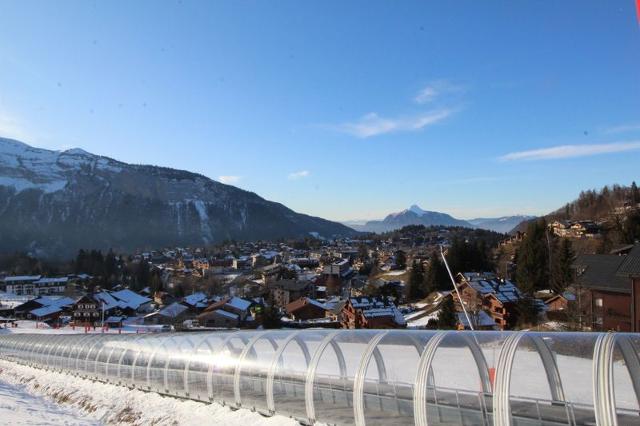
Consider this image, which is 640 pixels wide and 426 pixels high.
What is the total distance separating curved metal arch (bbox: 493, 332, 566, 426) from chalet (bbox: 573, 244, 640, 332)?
21.1 meters

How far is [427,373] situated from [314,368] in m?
2.98

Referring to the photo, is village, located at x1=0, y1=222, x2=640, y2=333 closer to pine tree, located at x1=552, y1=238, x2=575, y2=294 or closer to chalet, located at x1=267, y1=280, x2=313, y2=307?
chalet, located at x1=267, y1=280, x2=313, y2=307

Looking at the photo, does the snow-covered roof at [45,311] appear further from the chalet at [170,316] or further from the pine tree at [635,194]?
the pine tree at [635,194]

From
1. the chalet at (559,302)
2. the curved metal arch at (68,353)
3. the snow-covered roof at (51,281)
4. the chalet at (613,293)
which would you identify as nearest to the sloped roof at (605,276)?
the chalet at (613,293)

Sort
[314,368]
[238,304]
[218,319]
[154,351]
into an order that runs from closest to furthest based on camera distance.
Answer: [314,368] < [154,351] < [218,319] < [238,304]

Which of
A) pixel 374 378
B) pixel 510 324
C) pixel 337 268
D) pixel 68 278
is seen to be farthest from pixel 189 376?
pixel 68 278

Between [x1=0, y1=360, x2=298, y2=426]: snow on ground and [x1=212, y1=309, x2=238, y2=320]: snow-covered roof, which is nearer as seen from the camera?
[x1=0, y1=360, x2=298, y2=426]: snow on ground

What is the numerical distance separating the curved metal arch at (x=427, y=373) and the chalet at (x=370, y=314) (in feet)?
137

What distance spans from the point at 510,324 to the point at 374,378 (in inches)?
1719

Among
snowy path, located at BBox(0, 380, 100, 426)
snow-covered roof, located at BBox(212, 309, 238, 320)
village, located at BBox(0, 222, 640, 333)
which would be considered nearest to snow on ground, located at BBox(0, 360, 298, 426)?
snowy path, located at BBox(0, 380, 100, 426)

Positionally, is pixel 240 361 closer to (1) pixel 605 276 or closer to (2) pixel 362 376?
(2) pixel 362 376

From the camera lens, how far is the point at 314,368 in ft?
37.3

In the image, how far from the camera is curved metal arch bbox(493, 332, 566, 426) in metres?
8.04

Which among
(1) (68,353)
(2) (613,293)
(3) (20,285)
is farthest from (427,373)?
(3) (20,285)
